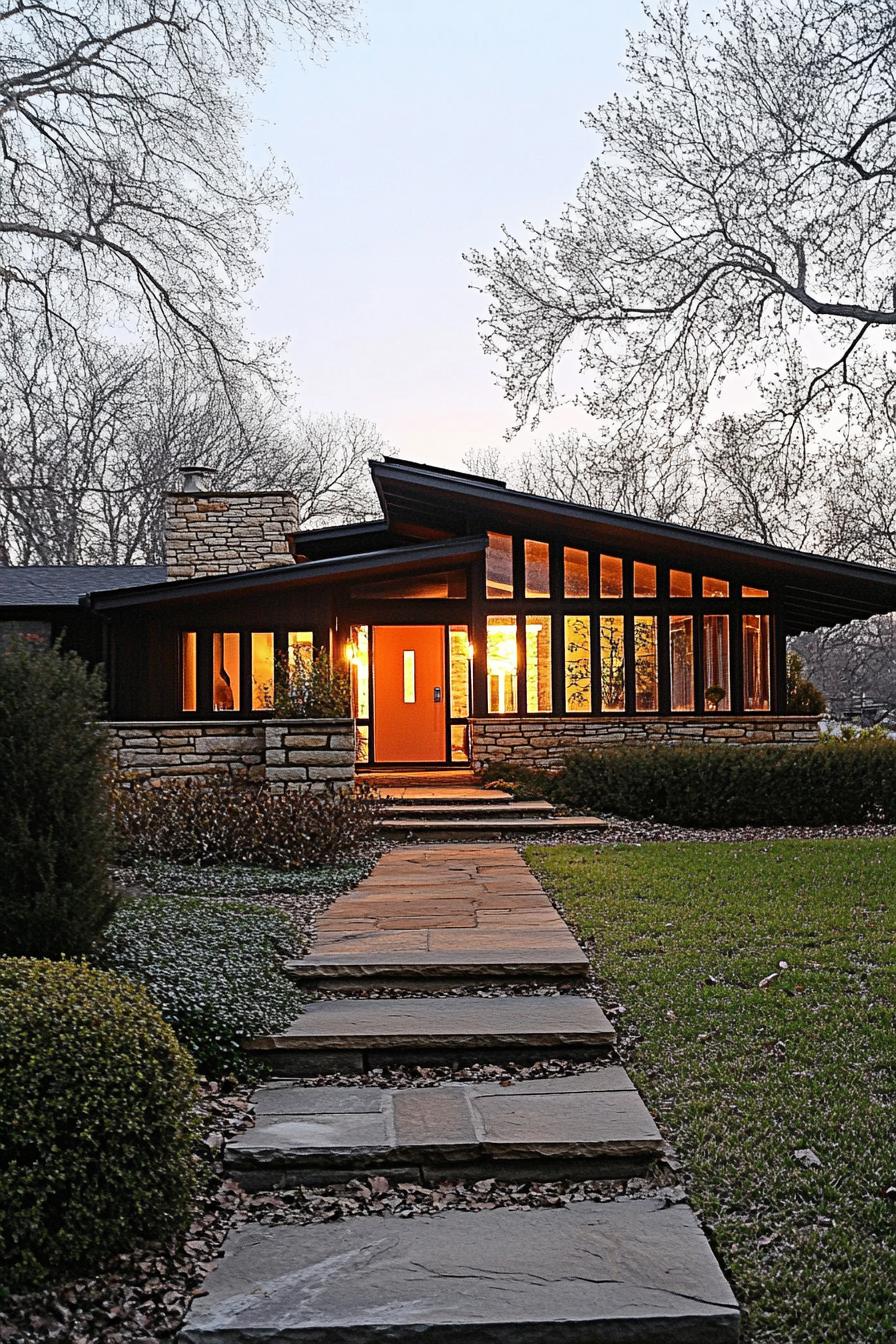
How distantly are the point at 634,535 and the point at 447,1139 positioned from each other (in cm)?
1111

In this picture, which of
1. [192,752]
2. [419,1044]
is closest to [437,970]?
[419,1044]

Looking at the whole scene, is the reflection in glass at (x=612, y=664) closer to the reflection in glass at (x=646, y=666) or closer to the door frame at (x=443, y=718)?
the reflection in glass at (x=646, y=666)

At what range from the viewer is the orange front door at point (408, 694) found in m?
16.2

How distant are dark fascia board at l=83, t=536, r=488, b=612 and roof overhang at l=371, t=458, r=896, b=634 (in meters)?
0.74

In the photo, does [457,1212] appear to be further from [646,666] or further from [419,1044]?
[646,666]

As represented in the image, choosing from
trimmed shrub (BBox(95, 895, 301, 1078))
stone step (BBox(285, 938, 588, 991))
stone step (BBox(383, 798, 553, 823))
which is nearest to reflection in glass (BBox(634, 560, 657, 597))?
stone step (BBox(383, 798, 553, 823))

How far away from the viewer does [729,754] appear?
39.1 feet

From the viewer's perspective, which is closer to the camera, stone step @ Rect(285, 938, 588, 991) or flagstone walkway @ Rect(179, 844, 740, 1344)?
flagstone walkway @ Rect(179, 844, 740, 1344)

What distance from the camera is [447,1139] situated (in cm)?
357

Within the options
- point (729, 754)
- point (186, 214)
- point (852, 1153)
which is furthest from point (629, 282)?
point (852, 1153)

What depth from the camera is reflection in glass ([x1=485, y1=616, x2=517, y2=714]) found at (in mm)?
14516

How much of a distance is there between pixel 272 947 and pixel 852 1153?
2925 mm

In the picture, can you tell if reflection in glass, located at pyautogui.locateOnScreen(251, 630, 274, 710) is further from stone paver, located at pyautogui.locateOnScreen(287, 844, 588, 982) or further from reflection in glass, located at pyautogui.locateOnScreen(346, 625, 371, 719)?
stone paver, located at pyautogui.locateOnScreen(287, 844, 588, 982)

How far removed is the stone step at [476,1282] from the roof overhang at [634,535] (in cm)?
1094
